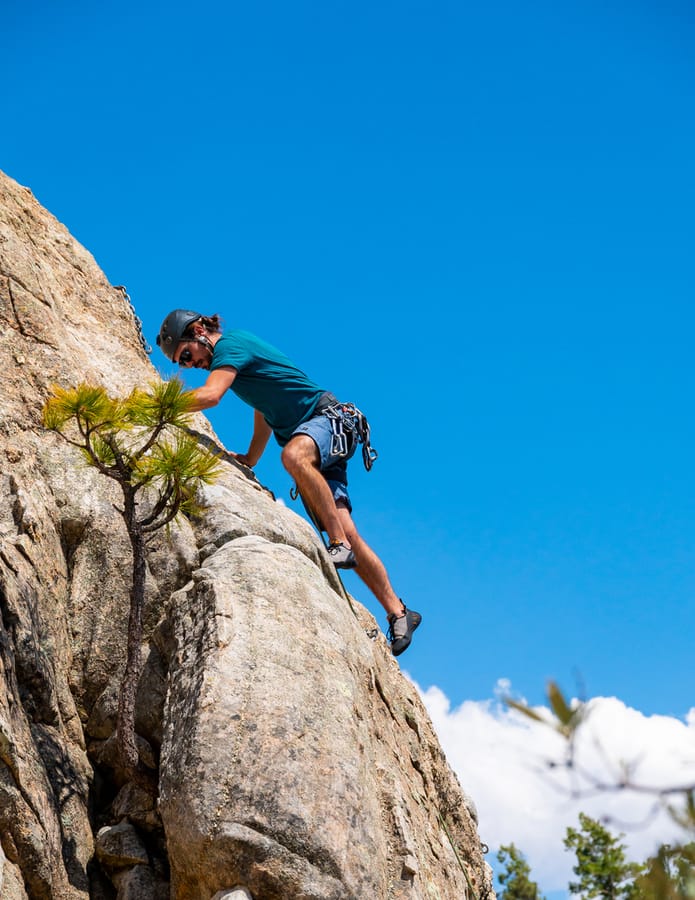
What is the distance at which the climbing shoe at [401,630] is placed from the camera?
9609 mm

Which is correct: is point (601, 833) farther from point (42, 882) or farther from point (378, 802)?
point (42, 882)

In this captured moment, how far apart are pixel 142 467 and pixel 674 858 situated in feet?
19.7

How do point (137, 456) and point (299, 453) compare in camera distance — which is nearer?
point (137, 456)

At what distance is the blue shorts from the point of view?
9.65 metres

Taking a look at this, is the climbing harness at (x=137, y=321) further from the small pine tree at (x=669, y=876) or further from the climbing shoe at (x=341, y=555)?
the small pine tree at (x=669, y=876)

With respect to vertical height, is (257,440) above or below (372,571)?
above

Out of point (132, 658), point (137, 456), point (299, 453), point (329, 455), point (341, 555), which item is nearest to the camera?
point (132, 658)

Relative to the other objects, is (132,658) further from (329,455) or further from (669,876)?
(669,876)

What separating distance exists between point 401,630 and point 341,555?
100 centimetres

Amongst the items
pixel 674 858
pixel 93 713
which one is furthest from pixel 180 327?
pixel 674 858

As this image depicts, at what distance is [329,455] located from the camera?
9680 millimetres

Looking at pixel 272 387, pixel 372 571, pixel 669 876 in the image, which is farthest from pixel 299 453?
pixel 669 876

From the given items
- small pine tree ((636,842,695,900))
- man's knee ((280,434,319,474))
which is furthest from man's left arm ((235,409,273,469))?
small pine tree ((636,842,695,900))

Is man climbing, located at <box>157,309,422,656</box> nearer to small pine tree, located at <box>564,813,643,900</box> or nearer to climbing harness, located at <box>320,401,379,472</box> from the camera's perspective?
climbing harness, located at <box>320,401,379,472</box>
